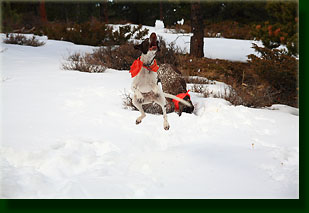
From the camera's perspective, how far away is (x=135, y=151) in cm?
335

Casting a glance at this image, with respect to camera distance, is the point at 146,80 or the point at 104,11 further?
the point at 104,11

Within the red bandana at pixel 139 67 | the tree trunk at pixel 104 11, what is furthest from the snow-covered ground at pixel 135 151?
the tree trunk at pixel 104 11

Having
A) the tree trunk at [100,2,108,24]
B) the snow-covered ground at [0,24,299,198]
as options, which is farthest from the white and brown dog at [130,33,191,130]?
the tree trunk at [100,2,108,24]

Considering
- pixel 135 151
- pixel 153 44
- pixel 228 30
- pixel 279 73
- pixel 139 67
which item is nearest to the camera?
pixel 153 44

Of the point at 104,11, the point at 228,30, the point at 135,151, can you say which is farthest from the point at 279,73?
the point at 228,30

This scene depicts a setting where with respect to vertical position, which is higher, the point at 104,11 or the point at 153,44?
the point at 104,11

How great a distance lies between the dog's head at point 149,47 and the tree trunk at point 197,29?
710 centimetres

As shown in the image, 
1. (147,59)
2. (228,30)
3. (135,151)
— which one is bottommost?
(135,151)

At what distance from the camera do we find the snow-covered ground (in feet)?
9.25

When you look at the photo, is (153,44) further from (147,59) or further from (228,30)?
(228,30)

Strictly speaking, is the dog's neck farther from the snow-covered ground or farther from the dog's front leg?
the snow-covered ground

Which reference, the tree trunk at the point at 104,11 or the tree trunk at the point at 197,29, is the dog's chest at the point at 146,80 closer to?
the tree trunk at the point at 197,29

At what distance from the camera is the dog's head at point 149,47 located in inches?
61.3

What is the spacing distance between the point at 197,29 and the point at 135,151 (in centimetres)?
624
